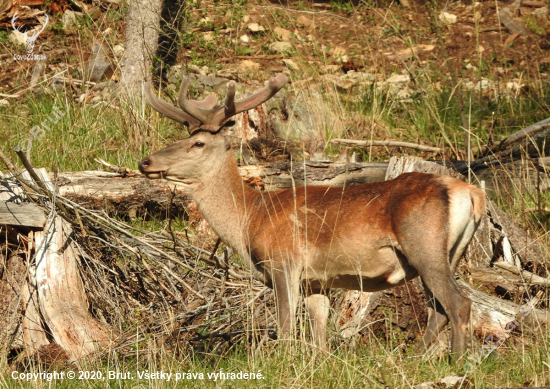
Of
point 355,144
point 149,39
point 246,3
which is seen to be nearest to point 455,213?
point 355,144

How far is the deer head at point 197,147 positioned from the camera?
5.64 m

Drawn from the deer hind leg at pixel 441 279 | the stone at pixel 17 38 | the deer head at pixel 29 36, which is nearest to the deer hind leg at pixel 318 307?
the deer hind leg at pixel 441 279

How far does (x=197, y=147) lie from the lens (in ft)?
18.7

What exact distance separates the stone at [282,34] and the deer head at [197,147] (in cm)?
617

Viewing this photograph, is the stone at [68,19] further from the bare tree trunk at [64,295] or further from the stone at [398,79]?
the bare tree trunk at [64,295]

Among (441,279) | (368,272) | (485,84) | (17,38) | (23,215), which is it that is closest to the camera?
(441,279)

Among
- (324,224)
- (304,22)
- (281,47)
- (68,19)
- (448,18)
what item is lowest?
(324,224)

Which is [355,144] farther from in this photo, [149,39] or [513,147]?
[149,39]

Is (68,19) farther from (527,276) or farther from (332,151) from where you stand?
(527,276)

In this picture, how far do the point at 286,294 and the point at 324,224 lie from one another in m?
0.53

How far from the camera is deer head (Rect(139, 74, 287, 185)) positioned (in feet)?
18.5

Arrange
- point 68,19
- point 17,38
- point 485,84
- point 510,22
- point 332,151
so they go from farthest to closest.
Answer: point 510,22 < point 68,19 < point 17,38 < point 485,84 < point 332,151

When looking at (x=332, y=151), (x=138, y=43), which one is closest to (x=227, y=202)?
(x=332, y=151)
